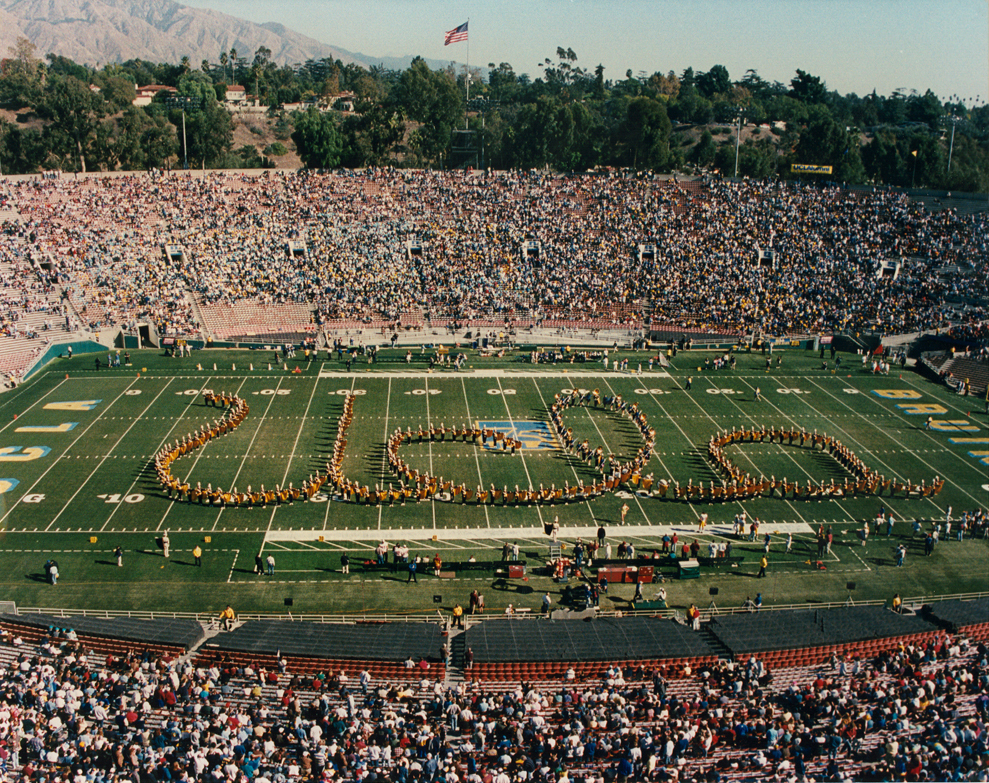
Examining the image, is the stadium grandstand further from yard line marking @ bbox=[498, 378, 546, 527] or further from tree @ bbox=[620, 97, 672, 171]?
tree @ bbox=[620, 97, 672, 171]

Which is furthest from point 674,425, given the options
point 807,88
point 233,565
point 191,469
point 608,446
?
point 807,88

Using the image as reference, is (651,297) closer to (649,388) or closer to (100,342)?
(649,388)

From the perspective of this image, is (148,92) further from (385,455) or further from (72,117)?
(385,455)

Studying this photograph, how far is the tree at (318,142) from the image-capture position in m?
80.8

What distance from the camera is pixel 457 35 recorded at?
62.7m

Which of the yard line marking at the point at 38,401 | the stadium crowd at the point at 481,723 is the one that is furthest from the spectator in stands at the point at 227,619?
the yard line marking at the point at 38,401

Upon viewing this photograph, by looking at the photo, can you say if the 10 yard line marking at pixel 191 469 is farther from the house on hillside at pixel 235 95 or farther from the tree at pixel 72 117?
the house on hillside at pixel 235 95

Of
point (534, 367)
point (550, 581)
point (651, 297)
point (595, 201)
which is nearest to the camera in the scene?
point (550, 581)

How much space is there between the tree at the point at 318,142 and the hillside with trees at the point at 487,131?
13 cm

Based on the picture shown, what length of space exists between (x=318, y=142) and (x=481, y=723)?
70857 mm

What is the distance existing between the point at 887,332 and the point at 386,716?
4687 centimetres

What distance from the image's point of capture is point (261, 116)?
133m

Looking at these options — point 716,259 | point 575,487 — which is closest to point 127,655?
point 575,487

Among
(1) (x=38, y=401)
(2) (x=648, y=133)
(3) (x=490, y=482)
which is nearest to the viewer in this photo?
(3) (x=490, y=482)
